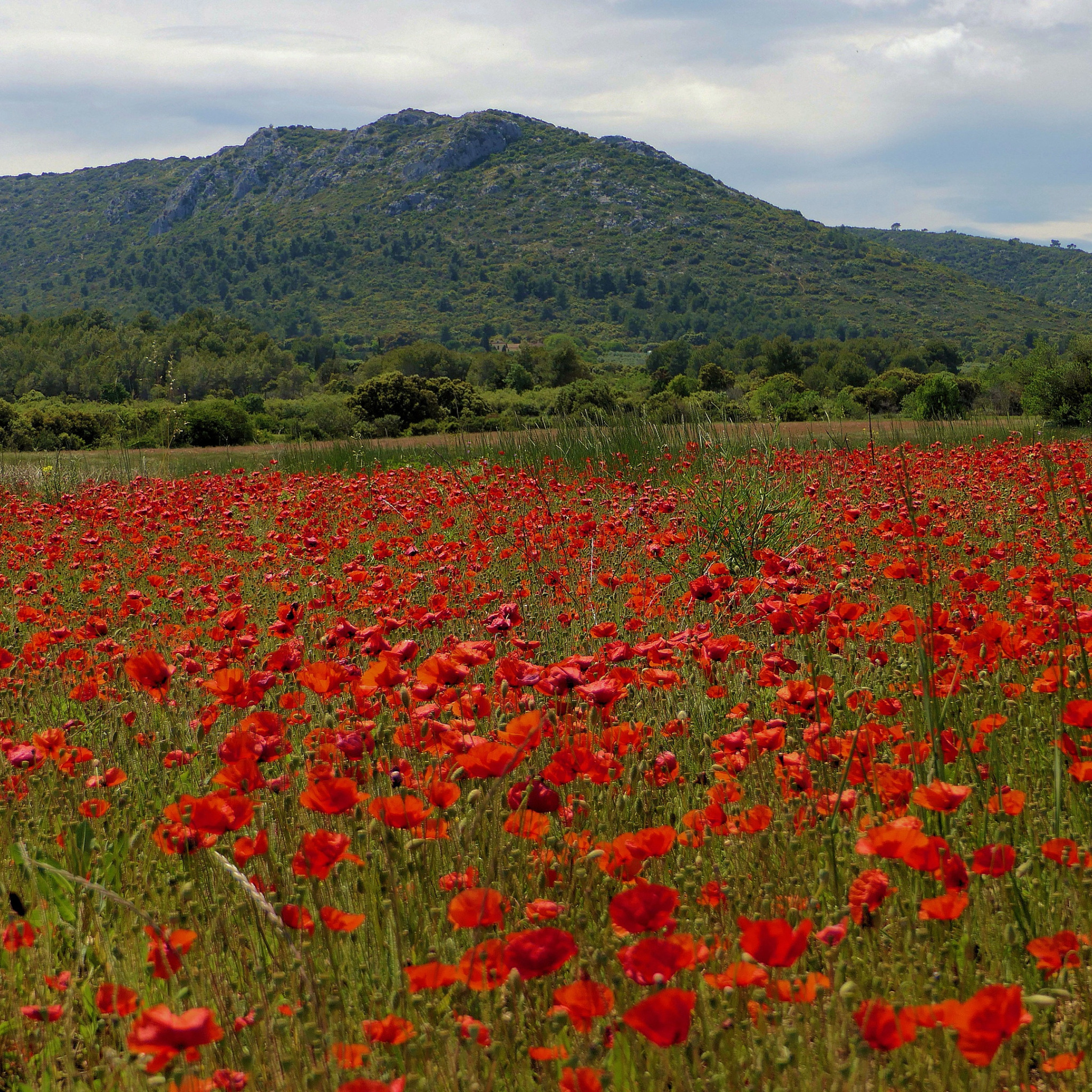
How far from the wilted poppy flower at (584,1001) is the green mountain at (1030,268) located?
6840 inches

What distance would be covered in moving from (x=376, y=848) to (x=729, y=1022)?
117 cm

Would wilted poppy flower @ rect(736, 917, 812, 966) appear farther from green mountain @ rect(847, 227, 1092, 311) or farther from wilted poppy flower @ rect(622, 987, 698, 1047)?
green mountain @ rect(847, 227, 1092, 311)

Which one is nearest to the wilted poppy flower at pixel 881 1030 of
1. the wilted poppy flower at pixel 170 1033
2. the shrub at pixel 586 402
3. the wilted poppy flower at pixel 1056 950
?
the wilted poppy flower at pixel 1056 950

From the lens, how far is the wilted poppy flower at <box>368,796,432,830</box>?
5.16 feet

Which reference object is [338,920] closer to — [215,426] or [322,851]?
[322,851]

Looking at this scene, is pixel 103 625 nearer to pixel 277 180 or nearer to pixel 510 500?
pixel 510 500

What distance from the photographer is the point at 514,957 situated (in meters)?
1.13

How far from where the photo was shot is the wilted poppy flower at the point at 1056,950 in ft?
4.54

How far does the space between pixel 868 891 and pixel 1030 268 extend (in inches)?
8274

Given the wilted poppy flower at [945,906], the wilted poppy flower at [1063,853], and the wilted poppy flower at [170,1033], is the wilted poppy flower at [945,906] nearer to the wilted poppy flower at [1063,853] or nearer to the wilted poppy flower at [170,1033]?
the wilted poppy flower at [1063,853]

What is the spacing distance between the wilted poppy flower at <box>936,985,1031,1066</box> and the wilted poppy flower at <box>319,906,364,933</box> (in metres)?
0.81

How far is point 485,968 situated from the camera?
1365mm

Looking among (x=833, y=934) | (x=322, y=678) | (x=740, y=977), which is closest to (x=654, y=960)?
(x=740, y=977)

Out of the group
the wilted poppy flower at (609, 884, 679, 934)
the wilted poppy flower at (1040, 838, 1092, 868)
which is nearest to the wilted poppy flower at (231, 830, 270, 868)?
the wilted poppy flower at (609, 884, 679, 934)
